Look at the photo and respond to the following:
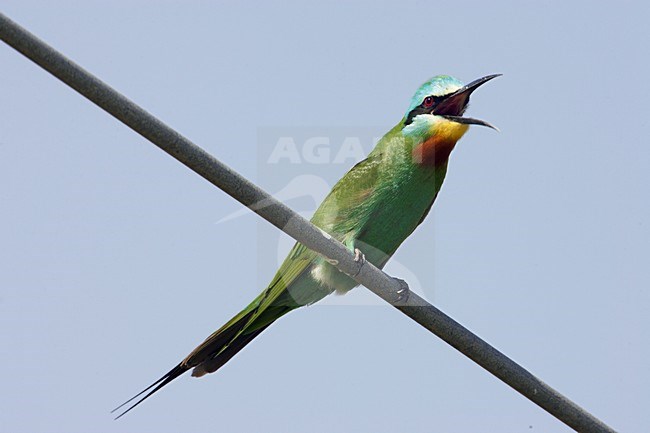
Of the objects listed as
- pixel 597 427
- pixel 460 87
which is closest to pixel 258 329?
pixel 460 87

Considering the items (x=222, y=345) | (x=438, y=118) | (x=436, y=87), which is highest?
(x=436, y=87)

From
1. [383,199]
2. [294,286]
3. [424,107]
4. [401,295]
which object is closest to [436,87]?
[424,107]

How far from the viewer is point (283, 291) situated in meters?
4.22

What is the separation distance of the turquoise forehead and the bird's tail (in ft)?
4.22

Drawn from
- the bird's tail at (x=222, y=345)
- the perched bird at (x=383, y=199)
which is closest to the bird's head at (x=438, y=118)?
the perched bird at (x=383, y=199)

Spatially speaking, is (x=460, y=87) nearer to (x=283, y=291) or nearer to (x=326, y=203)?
(x=326, y=203)

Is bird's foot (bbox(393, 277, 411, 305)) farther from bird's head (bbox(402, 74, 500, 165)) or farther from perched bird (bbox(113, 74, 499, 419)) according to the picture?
bird's head (bbox(402, 74, 500, 165))

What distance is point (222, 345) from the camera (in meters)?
3.97

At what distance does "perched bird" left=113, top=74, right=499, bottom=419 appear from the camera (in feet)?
13.9

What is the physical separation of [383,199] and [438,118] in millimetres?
498

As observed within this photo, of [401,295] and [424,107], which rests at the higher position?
[424,107]

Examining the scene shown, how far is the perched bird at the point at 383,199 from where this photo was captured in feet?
13.9

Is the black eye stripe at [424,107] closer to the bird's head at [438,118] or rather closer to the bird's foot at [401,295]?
the bird's head at [438,118]

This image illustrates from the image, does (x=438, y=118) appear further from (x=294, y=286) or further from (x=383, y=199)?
(x=294, y=286)
